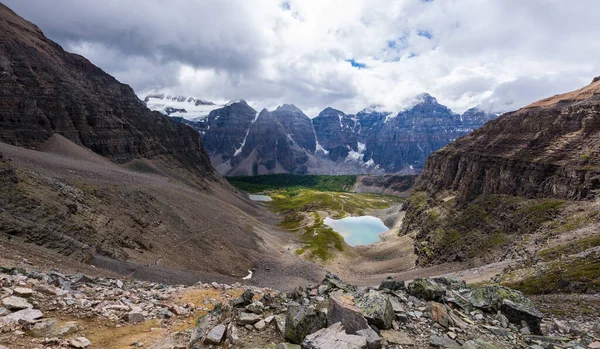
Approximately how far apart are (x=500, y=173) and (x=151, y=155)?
16342 cm

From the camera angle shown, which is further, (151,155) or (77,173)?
(151,155)

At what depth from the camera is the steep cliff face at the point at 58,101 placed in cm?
12438

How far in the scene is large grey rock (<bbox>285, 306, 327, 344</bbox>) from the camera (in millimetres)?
15394

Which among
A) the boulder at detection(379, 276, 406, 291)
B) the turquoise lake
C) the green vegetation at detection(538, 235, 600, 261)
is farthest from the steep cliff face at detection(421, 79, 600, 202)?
the boulder at detection(379, 276, 406, 291)

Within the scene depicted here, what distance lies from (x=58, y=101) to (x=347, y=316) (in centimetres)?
17043

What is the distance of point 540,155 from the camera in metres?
94.2

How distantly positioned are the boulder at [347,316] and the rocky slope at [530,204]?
124ft

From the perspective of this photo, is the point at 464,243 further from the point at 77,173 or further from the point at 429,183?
the point at 77,173

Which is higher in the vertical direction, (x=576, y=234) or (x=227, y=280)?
(x=576, y=234)

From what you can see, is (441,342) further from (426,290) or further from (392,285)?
(392,285)

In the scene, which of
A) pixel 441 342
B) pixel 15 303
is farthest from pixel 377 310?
pixel 15 303

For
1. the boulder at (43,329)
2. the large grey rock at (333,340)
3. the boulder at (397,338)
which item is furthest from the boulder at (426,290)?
the boulder at (43,329)

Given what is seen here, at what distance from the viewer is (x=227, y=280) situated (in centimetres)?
5928

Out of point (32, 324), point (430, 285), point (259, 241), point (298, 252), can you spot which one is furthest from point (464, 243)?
point (32, 324)
